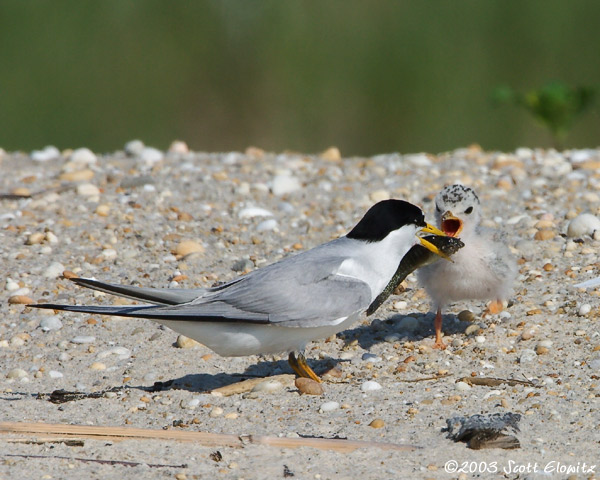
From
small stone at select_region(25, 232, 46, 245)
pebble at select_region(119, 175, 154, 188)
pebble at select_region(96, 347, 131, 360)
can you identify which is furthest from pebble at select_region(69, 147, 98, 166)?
pebble at select_region(96, 347, 131, 360)

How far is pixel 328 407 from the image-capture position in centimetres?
391

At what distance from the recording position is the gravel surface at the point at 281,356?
3.41 metres

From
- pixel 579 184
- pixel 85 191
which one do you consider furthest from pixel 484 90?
pixel 85 191

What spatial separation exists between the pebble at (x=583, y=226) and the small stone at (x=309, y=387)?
221cm

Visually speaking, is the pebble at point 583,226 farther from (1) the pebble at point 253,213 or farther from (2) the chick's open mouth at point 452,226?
(1) the pebble at point 253,213

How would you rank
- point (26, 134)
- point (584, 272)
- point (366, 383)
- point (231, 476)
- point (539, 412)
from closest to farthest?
point (231, 476), point (539, 412), point (366, 383), point (584, 272), point (26, 134)

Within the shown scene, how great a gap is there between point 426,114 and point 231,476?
20.6 feet

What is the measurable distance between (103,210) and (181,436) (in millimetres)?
2924

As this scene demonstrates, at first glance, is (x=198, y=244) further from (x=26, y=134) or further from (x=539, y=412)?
(x=26, y=134)

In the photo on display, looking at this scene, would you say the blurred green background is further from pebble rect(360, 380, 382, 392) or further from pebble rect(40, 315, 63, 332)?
pebble rect(360, 380, 382, 392)

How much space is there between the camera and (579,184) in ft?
21.4

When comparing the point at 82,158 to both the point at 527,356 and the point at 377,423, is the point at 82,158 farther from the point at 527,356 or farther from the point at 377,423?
the point at 377,423

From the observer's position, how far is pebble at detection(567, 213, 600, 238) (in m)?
5.57

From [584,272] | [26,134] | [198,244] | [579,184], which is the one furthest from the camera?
[26,134]
